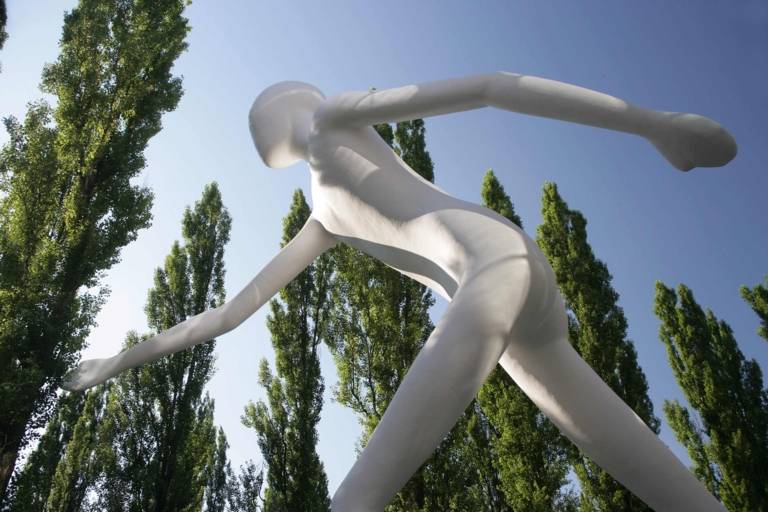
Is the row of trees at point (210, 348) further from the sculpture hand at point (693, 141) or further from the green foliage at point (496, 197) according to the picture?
the sculpture hand at point (693, 141)

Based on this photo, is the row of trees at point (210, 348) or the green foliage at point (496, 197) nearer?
the row of trees at point (210, 348)

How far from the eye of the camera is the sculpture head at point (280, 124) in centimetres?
210

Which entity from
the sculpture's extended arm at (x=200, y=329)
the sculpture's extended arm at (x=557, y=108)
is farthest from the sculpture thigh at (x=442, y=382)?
the sculpture's extended arm at (x=200, y=329)

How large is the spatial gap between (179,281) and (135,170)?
263 inches

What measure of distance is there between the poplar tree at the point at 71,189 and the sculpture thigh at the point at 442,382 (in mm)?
3962

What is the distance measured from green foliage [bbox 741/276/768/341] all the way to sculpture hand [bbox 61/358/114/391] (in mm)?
16892

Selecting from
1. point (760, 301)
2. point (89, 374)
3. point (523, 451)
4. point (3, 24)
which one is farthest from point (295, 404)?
point (760, 301)

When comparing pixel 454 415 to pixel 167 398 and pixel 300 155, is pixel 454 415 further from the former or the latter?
pixel 167 398

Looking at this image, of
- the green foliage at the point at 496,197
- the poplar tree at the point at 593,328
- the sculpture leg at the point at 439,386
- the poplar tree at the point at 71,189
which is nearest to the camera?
the sculpture leg at the point at 439,386

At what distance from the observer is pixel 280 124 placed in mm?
2115

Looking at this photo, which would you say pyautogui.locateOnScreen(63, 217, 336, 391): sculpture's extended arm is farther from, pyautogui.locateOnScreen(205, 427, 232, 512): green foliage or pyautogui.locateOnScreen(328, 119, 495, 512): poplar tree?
pyautogui.locateOnScreen(205, 427, 232, 512): green foliage

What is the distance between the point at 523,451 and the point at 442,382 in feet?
27.6

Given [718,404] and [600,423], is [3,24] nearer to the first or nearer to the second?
[600,423]

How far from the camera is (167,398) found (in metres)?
11.2
